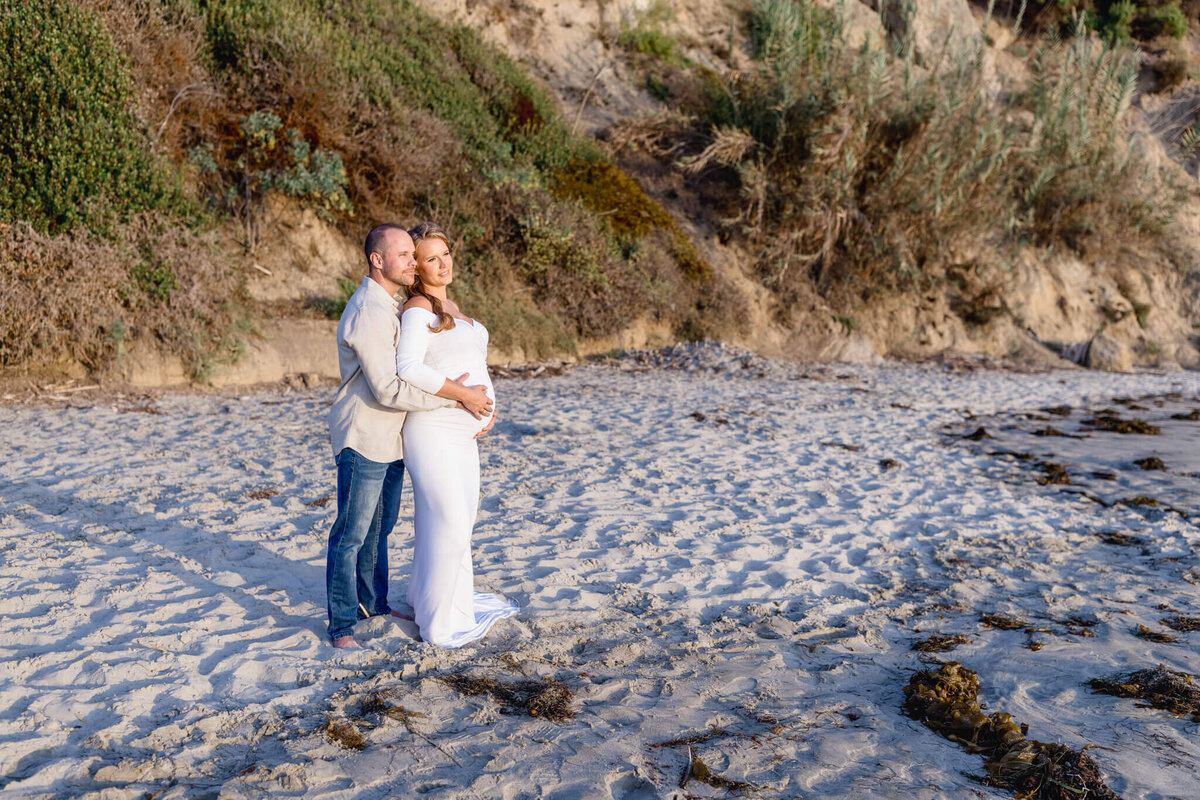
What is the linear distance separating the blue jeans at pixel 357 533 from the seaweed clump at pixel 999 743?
2.18m

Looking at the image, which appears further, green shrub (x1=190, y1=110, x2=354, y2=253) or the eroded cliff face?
the eroded cliff face

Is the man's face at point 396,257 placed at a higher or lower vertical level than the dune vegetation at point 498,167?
lower

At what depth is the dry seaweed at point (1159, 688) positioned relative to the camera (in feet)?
10.0

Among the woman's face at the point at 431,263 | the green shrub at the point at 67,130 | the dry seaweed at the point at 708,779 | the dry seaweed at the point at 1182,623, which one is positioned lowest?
the dry seaweed at the point at 708,779

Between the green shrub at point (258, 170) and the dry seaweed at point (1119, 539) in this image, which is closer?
the dry seaweed at point (1119, 539)

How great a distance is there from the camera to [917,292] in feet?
55.2

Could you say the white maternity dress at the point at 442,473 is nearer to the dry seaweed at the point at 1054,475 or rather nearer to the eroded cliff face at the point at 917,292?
the dry seaweed at the point at 1054,475

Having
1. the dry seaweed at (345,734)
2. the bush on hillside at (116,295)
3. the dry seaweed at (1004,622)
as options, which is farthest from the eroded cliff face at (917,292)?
the dry seaweed at (345,734)

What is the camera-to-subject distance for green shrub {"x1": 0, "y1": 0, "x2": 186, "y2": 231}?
893 cm

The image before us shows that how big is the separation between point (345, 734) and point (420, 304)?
1548 mm

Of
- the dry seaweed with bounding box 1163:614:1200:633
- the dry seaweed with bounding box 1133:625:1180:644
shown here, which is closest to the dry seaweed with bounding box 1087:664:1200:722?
the dry seaweed with bounding box 1133:625:1180:644

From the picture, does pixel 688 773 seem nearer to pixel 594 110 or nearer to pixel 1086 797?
pixel 1086 797

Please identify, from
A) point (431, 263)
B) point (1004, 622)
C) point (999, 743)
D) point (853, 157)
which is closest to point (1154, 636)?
point (1004, 622)

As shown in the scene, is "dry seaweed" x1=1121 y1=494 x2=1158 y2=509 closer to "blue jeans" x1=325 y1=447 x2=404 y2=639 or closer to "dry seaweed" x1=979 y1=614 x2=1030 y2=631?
"dry seaweed" x1=979 y1=614 x2=1030 y2=631
